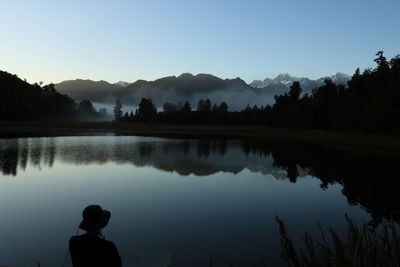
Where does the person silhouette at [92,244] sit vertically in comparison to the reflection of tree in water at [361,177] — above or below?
above

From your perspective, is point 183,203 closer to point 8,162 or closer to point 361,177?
point 361,177

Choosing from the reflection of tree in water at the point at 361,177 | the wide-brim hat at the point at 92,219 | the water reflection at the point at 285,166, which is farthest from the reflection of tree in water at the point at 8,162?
the wide-brim hat at the point at 92,219

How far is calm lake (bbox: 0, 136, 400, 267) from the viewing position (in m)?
13.2

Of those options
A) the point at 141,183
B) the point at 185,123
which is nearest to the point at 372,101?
the point at 141,183

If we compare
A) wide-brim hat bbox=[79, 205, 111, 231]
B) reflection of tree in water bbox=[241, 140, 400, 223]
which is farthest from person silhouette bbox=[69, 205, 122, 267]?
reflection of tree in water bbox=[241, 140, 400, 223]

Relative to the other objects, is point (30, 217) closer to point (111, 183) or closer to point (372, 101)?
point (111, 183)

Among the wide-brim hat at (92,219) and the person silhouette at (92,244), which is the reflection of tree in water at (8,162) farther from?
the wide-brim hat at (92,219)

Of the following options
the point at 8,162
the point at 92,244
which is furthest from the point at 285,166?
the point at 92,244

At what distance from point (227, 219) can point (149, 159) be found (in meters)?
25.6

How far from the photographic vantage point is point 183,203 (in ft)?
68.8

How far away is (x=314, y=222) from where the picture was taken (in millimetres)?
17562

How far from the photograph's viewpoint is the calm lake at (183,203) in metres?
13.2

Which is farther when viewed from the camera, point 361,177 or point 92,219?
point 361,177

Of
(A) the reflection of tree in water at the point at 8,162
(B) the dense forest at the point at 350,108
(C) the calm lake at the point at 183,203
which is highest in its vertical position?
(B) the dense forest at the point at 350,108
